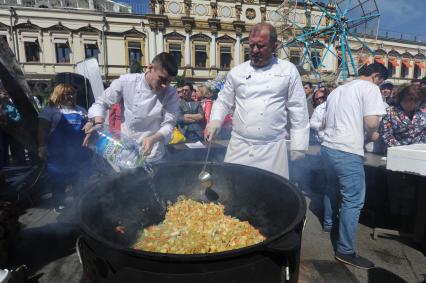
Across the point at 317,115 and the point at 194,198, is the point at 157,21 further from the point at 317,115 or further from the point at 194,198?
the point at 194,198

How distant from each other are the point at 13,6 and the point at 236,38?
19.6 metres

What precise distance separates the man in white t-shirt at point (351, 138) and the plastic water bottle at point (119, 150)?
6.36ft

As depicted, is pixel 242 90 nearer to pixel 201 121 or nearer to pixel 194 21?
pixel 201 121

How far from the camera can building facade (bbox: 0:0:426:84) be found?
77.5 feet

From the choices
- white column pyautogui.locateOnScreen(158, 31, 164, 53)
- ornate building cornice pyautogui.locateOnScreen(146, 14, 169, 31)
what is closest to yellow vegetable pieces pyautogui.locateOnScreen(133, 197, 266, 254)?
white column pyautogui.locateOnScreen(158, 31, 164, 53)

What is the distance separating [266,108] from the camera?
8.07 feet

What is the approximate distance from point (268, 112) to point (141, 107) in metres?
1.16

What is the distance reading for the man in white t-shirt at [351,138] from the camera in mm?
2641

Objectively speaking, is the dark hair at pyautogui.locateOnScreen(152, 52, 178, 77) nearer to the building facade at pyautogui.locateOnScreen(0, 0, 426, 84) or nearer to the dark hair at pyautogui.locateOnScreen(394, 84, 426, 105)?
the dark hair at pyautogui.locateOnScreen(394, 84, 426, 105)

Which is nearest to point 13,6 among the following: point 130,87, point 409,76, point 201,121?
point 201,121

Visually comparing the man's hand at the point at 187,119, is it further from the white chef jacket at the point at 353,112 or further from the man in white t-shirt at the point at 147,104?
the white chef jacket at the point at 353,112

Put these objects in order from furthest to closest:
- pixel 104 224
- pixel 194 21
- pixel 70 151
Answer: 1. pixel 194 21
2. pixel 70 151
3. pixel 104 224

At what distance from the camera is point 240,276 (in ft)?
3.67

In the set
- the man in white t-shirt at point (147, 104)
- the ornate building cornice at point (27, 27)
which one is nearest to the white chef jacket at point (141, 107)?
the man in white t-shirt at point (147, 104)
